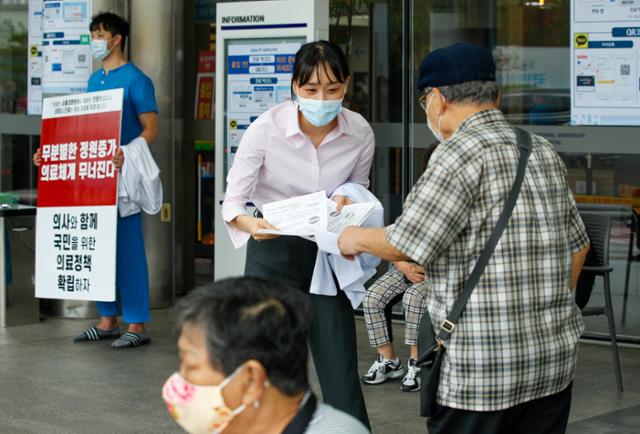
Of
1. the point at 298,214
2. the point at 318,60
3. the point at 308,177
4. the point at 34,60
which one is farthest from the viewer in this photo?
the point at 34,60

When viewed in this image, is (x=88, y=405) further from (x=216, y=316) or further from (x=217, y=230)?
(x=216, y=316)

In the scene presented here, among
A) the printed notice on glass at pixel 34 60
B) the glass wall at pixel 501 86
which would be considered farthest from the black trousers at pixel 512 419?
the printed notice on glass at pixel 34 60

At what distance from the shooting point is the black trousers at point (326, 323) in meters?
4.51

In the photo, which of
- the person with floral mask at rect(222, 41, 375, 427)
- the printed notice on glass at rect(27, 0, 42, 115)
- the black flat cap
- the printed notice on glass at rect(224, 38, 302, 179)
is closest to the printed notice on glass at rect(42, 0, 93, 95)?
the printed notice on glass at rect(27, 0, 42, 115)

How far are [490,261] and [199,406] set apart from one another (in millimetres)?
1137

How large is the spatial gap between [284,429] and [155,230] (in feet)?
21.6

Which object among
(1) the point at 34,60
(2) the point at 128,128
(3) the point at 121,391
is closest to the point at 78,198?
(2) the point at 128,128

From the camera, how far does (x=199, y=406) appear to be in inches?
96.0

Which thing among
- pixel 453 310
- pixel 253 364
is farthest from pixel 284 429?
pixel 453 310

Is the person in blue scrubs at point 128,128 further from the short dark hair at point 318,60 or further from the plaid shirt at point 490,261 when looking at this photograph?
the plaid shirt at point 490,261

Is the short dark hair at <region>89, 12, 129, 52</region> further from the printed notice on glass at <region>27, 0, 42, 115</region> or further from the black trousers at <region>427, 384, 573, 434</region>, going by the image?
the black trousers at <region>427, 384, 573, 434</region>

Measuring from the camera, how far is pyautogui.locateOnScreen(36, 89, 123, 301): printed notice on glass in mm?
7602

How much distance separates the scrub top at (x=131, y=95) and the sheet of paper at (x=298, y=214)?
3.57m

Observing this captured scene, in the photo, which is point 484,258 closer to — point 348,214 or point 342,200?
point 348,214
